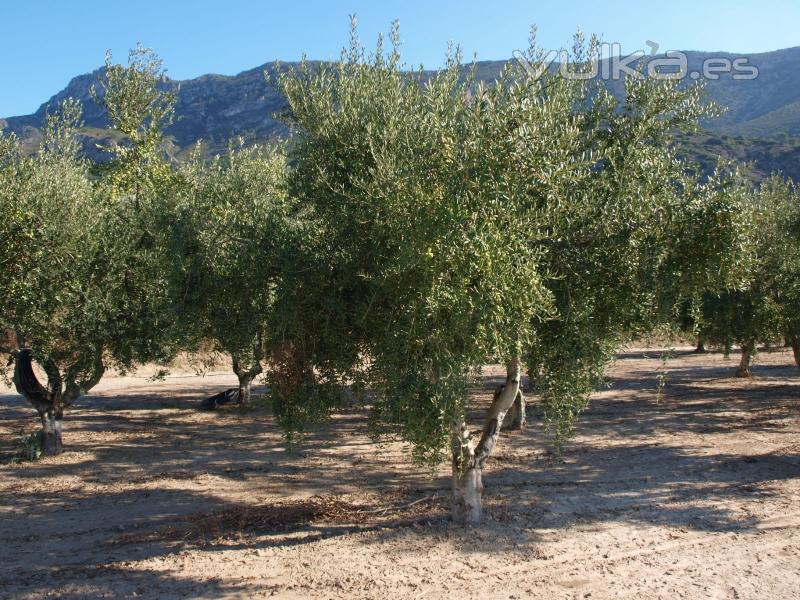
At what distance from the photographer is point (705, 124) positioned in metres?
55.6

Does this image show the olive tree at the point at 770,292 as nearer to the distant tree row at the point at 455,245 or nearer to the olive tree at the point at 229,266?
the distant tree row at the point at 455,245

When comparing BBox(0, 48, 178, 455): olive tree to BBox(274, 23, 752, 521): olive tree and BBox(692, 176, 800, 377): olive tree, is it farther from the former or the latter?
BBox(692, 176, 800, 377): olive tree

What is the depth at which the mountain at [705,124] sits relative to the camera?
2817 inches

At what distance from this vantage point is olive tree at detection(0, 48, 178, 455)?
12.8 m

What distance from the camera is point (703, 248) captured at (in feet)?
26.8

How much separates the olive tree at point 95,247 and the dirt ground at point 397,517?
2.93m

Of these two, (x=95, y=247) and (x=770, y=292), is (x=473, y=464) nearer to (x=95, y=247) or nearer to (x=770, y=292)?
(x=95, y=247)

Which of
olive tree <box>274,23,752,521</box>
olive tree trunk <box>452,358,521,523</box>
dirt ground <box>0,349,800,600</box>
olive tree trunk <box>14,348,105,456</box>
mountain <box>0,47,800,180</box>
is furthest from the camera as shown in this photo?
mountain <box>0,47,800,180</box>

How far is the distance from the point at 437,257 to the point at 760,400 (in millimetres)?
20130

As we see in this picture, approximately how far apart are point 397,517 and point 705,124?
55198 mm

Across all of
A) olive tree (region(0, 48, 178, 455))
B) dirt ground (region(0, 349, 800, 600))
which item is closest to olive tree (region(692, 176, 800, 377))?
dirt ground (region(0, 349, 800, 600))

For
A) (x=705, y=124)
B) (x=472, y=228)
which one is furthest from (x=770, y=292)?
(x=705, y=124)

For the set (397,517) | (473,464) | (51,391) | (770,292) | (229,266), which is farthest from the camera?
(770,292)

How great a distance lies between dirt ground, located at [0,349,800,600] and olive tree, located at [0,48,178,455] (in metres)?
2.93
